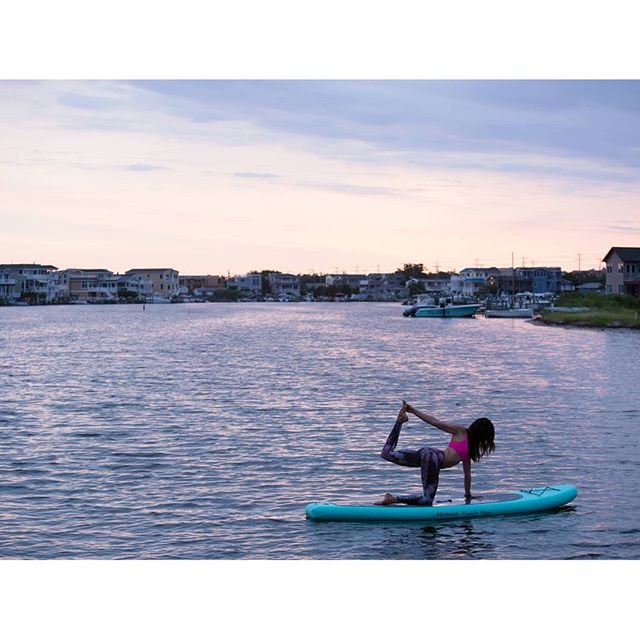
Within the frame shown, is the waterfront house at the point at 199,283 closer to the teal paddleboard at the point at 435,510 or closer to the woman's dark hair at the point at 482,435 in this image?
the teal paddleboard at the point at 435,510

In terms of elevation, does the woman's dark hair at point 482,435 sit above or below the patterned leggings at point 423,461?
above

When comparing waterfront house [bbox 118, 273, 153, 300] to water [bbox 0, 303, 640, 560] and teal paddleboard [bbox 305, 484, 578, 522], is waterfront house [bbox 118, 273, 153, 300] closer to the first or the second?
water [bbox 0, 303, 640, 560]

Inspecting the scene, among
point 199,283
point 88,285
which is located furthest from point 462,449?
point 199,283

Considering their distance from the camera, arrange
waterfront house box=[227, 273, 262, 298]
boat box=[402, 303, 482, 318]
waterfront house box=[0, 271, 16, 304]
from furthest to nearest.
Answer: waterfront house box=[227, 273, 262, 298] < waterfront house box=[0, 271, 16, 304] < boat box=[402, 303, 482, 318]

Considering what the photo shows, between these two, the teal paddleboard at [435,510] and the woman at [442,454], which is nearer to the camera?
the woman at [442,454]

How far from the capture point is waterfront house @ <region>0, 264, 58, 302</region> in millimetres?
133500

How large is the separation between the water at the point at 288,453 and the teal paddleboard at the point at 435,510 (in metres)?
0.11

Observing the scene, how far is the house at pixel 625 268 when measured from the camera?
216ft

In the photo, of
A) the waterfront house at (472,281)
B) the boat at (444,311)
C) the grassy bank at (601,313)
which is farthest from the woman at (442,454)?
the waterfront house at (472,281)

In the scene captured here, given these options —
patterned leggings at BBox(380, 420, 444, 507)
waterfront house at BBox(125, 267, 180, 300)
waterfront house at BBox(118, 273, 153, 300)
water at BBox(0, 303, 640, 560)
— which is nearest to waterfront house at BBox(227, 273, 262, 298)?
waterfront house at BBox(125, 267, 180, 300)

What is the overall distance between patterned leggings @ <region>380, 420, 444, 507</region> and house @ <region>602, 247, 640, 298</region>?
58401 millimetres
